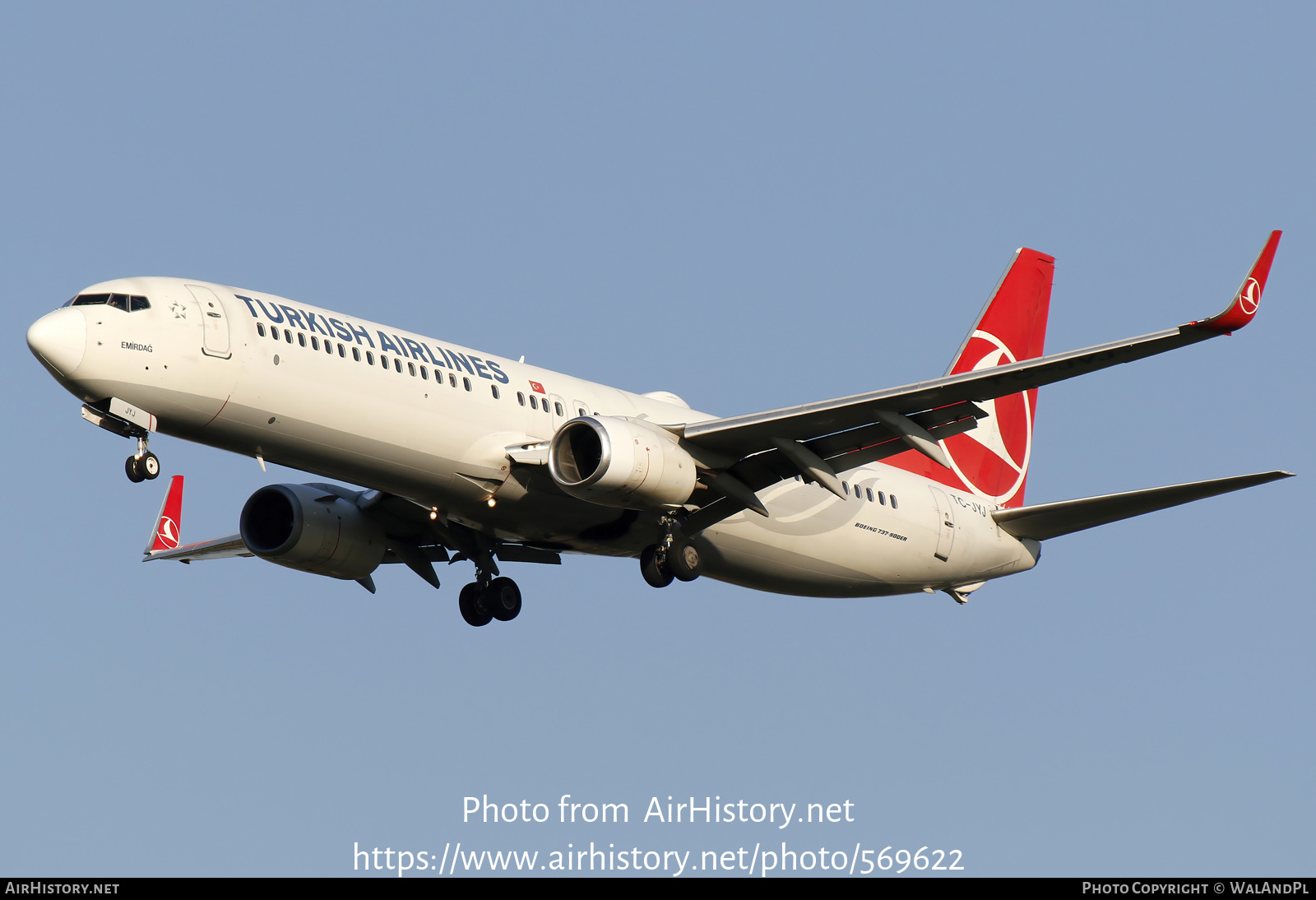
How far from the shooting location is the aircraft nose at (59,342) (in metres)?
27.7

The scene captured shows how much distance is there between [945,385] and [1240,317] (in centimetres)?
541

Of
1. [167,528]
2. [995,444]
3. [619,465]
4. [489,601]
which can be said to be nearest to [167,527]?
[167,528]

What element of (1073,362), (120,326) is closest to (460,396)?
(120,326)

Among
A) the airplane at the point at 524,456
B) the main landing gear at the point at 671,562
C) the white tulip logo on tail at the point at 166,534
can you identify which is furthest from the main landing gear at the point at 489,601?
the white tulip logo on tail at the point at 166,534

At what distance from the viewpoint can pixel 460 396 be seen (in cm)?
3114

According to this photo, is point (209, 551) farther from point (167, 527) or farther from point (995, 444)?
point (995, 444)

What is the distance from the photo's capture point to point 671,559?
3325 centimetres

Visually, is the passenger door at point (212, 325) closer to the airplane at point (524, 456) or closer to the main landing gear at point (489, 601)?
the airplane at point (524, 456)

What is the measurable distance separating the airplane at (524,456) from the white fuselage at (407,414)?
4 centimetres

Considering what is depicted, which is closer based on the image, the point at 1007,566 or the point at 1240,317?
the point at 1240,317

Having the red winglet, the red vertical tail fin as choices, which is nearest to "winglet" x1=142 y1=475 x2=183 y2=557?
the red winglet

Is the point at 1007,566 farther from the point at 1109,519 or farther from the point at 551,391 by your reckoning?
the point at 551,391

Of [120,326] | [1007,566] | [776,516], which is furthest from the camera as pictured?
[1007,566]

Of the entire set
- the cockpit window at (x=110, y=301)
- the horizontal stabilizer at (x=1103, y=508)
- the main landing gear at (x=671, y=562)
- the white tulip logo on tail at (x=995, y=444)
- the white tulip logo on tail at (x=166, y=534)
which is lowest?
the main landing gear at (x=671, y=562)
